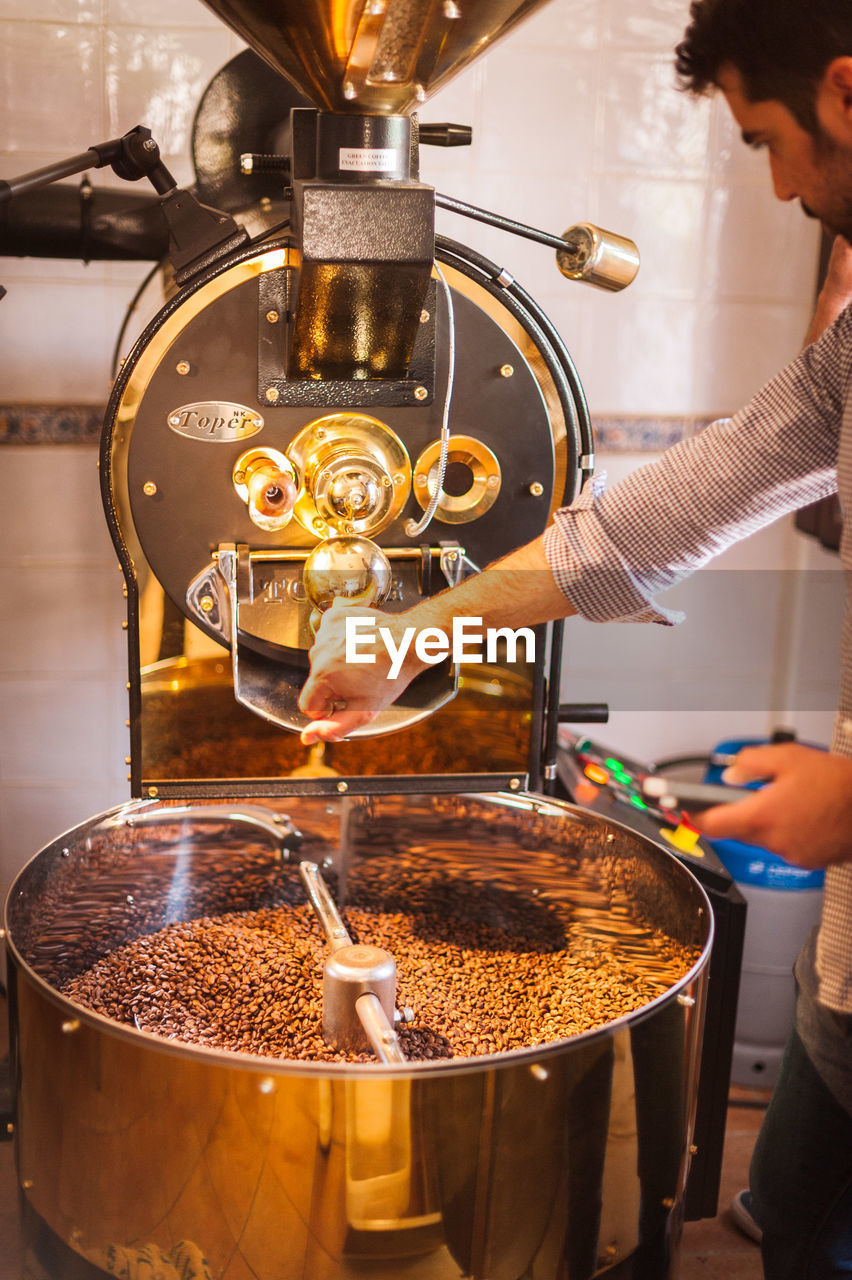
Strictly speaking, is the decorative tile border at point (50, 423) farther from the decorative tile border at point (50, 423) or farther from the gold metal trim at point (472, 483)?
the gold metal trim at point (472, 483)

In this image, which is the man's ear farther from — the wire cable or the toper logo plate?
the toper logo plate

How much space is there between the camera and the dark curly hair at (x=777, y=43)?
0.87 meters

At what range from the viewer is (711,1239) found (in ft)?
5.25

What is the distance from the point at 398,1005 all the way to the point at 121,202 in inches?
39.2

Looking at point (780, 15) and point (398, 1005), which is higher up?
point (780, 15)

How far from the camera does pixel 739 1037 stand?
6.18ft

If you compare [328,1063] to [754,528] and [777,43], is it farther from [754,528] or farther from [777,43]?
[777,43]

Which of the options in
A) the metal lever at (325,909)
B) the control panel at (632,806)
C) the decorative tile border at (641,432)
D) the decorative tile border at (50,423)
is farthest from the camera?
the decorative tile border at (641,432)

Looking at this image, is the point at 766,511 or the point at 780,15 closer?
the point at 780,15

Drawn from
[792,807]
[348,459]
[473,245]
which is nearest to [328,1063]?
[792,807]

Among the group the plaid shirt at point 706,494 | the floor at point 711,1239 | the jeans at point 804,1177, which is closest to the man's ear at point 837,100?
the plaid shirt at point 706,494

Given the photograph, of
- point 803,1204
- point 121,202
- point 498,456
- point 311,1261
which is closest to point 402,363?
point 498,456

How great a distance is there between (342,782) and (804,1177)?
59 centimetres

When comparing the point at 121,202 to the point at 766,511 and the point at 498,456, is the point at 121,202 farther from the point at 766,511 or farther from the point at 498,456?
the point at 766,511
